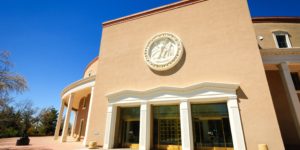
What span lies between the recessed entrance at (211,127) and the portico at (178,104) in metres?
0.46

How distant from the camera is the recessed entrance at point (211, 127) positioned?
9898mm

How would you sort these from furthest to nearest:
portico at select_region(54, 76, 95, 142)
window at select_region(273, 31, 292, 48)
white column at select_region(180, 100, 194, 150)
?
portico at select_region(54, 76, 95, 142), window at select_region(273, 31, 292, 48), white column at select_region(180, 100, 194, 150)

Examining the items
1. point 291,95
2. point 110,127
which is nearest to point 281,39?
point 291,95

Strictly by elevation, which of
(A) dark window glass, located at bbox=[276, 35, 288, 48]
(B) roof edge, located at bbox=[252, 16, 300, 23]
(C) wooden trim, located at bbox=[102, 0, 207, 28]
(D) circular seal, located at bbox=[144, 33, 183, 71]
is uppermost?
(B) roof edge, located at bbox=[252, 16, 300, 23]

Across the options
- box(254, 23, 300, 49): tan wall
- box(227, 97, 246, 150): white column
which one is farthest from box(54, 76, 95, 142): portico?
box(254, 23, 300, 49): tan wall

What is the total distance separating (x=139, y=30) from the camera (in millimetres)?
15500

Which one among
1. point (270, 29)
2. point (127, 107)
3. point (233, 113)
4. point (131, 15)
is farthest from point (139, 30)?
point (270, 29)

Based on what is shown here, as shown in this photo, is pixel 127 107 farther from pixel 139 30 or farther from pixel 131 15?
pixel 131 15

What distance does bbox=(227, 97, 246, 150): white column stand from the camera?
8909 mm

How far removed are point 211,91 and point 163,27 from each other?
7366mm

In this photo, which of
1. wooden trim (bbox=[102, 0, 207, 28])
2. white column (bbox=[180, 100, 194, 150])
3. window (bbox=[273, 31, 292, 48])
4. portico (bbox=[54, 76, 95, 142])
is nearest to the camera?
white column (bbox=[180, 100, 194, 150])

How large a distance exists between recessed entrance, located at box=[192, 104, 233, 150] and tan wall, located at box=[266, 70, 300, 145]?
653cm

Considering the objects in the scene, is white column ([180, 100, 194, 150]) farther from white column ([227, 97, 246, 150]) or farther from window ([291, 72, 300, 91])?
window ([291, 72, 300, 91])

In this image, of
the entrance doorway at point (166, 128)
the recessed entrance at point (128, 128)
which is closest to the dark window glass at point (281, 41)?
the entrance doorway at point (166, 128)
